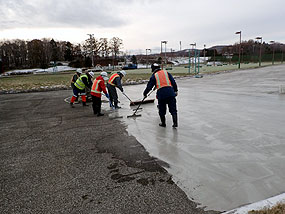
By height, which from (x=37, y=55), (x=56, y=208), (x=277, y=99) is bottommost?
(x=56, y=208)

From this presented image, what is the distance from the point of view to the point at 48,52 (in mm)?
63031

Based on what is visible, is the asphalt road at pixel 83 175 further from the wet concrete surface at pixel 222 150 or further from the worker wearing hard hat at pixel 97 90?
the worker wearing hard hat at pixel 97 90

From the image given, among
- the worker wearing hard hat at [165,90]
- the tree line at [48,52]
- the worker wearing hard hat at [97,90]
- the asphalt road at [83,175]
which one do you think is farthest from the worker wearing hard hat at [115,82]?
the tree line at [48,52]

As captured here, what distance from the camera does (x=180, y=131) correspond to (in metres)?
4.76

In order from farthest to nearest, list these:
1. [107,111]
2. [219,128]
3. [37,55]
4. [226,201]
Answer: [37,55] < [107,111] < [219,128] < [226,201]

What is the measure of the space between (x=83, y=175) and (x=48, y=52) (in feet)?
224

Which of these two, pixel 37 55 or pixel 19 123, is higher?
pixel 37 55

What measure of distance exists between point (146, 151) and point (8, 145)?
3.04m

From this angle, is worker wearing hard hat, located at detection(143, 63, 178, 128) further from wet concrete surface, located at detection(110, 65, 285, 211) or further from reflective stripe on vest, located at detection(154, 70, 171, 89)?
wet concrete surface, located at detection(110, 65, 285, 211)

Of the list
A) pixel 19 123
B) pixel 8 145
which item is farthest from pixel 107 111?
pixel 8 145

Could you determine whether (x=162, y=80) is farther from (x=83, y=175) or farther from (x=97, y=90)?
(x=83, y=175)

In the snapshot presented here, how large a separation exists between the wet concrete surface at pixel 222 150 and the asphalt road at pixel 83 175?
0.27 metres

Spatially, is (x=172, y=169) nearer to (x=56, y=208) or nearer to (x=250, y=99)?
(x=56, y=208)

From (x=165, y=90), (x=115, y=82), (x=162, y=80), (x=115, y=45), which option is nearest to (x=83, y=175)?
(x=165, y=90)
